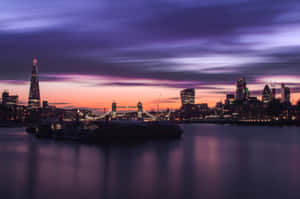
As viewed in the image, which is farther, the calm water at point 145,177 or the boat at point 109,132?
the boat at point 109,132

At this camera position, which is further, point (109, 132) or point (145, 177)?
point (109, 132)

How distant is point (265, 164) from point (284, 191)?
13.0 metres

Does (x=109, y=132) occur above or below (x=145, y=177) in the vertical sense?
above

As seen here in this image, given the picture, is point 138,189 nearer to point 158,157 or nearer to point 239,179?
point 239,179

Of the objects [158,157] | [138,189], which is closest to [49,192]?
[138,189]

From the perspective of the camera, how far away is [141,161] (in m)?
37.7

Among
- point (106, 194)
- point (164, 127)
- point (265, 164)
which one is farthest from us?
point (164, 127)

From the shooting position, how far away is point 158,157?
1631 inches

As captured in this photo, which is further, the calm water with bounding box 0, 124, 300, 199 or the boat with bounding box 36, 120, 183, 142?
the boat with bounding box 36, 120, 183, 142

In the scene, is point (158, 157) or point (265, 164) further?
point (158, 157)

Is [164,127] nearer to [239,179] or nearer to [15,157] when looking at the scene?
[15,157]

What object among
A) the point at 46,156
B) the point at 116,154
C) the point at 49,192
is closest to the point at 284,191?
the point at 49,192

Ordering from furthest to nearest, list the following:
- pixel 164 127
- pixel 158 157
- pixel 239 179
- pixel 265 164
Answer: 1. pixel 164 127
2. pixel 158 157
3. pixel 265 164
4. pixel 239 179

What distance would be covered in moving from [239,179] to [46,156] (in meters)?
23.2
